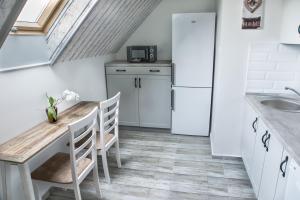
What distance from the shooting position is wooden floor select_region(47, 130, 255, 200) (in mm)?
2238

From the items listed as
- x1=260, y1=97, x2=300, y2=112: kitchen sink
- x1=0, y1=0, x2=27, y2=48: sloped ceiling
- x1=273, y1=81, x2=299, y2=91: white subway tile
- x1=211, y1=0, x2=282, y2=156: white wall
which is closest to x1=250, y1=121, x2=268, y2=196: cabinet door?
x1=260, y1=97, x2=300, y2=112: kitchen sink

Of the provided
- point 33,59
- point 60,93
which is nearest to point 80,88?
point 60,93

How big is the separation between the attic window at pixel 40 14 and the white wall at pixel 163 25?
2008 mm

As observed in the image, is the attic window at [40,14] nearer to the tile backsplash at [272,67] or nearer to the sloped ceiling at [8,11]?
the sloped ceiling at [8,11]

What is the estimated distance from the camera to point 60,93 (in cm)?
240

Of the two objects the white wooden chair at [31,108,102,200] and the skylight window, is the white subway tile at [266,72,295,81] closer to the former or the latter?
the white wooden chair at [31,108,102,200]

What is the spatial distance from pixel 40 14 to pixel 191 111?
7.61 ft

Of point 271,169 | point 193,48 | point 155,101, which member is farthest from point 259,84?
point 155,101

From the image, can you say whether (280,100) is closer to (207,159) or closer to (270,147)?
(270,147)

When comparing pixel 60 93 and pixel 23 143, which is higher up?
pixel 60 93

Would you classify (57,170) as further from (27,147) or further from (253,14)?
(253,14)

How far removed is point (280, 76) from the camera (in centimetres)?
241

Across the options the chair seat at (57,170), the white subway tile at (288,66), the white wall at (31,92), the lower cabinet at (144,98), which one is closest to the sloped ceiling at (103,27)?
the white wall at (31,92)

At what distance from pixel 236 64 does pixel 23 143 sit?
2.18 m
